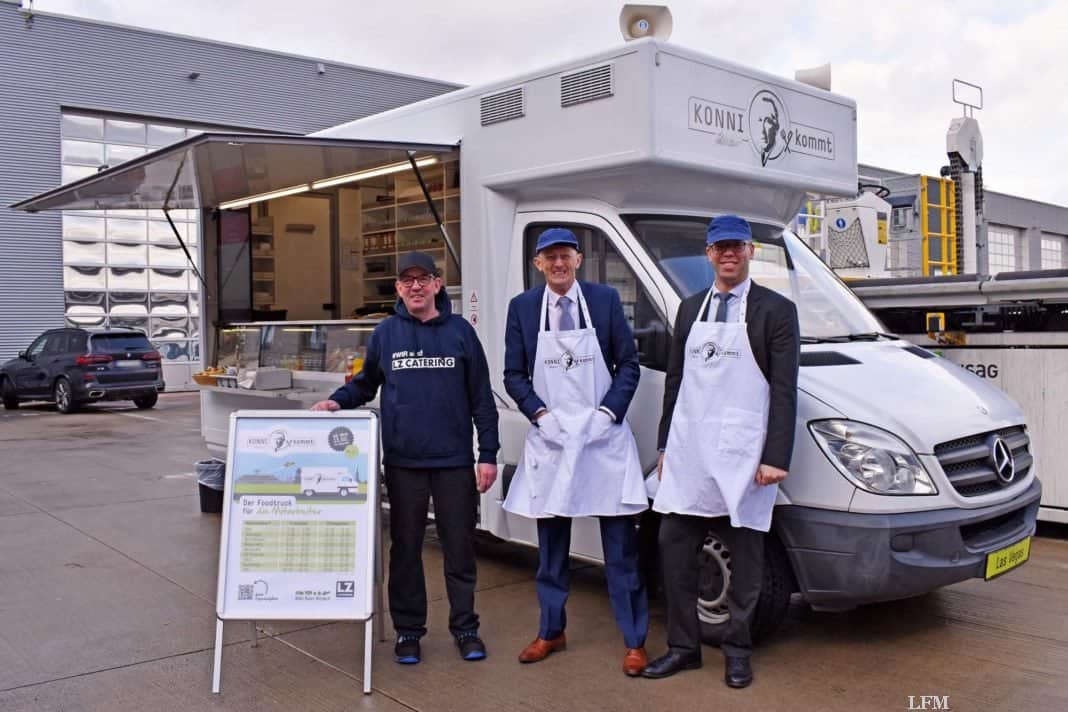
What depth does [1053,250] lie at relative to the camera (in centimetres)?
4416

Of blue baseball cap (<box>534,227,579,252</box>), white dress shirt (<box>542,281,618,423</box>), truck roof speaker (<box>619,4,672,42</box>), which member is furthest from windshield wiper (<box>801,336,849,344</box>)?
truck roof speaker (<box>619,4,672,42</box>)

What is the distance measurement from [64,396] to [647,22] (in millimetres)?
17298

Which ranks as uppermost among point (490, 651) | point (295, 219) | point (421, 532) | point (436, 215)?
point (295, 219)

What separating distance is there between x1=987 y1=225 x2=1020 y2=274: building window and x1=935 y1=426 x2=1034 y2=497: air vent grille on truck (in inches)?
1398

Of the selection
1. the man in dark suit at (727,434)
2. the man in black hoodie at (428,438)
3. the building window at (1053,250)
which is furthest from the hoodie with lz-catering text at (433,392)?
the building window at (1053,250)

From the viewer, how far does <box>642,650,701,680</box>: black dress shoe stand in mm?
4645

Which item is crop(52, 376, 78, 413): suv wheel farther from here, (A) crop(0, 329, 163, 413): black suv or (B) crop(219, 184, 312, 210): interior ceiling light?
(B) crop(219, 184, 312, 210): interior ceiling light

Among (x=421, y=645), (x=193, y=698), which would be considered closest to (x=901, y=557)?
(x=421, y=645)

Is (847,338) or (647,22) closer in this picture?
(847,338)

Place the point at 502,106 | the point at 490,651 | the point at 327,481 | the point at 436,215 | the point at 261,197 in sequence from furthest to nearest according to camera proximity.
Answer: the point at 261,197 → the point at 436,215 → the point at 502,106 → the point at 490,651 → the point at 327,481

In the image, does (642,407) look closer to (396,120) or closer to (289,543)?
(289,543)

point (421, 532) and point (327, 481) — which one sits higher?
point (327, 481)

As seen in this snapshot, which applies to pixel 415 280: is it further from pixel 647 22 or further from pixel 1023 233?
pixel 1023 233

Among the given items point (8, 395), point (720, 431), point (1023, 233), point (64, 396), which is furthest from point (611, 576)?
point (1023, 233)
